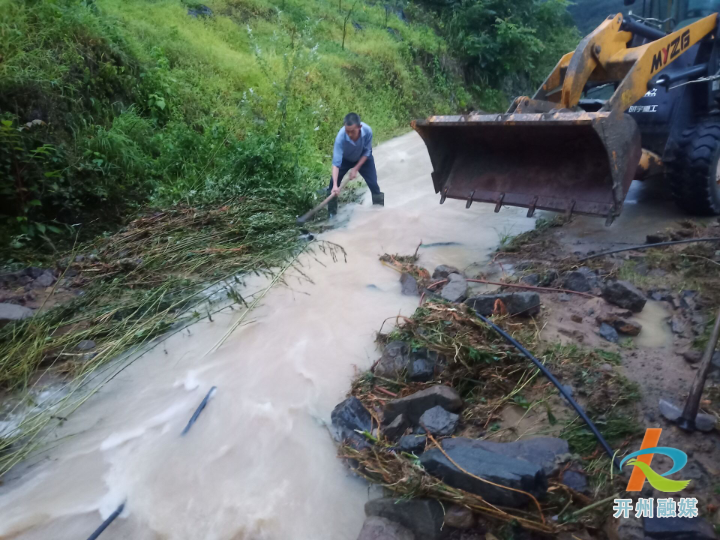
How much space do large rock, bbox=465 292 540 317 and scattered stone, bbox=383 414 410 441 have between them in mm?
987

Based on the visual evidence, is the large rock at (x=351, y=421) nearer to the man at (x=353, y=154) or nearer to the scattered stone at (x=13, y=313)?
the scattered stone at (x=13, y=313)

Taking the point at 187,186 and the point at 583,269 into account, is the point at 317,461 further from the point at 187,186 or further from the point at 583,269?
the point at 187,186

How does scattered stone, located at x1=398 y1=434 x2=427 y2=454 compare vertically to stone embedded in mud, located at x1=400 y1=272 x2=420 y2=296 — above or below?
above

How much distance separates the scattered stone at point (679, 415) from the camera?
6.77 ft

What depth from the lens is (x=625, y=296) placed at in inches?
124

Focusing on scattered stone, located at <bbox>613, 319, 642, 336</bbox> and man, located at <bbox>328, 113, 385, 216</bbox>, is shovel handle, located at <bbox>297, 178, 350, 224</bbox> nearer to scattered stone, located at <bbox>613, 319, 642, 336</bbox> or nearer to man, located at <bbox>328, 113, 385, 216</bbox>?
man, located at <bbox>328, 113, 385, 216</bbox>

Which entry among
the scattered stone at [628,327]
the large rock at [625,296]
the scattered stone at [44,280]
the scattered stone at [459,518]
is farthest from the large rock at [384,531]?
the scattered stone at [44,280]

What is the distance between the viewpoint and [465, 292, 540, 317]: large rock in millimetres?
3098

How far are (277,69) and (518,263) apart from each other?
601 cm

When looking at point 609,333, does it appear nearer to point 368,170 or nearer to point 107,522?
point 107,522

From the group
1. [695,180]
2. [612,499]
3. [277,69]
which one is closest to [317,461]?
[612,499]

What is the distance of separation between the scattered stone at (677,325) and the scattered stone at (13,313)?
165 inches

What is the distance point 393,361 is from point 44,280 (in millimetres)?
3084

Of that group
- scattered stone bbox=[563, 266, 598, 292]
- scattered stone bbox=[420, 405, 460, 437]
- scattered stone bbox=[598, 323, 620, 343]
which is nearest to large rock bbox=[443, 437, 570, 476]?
scattered stone bbox=[420, 405, 460, 437]
